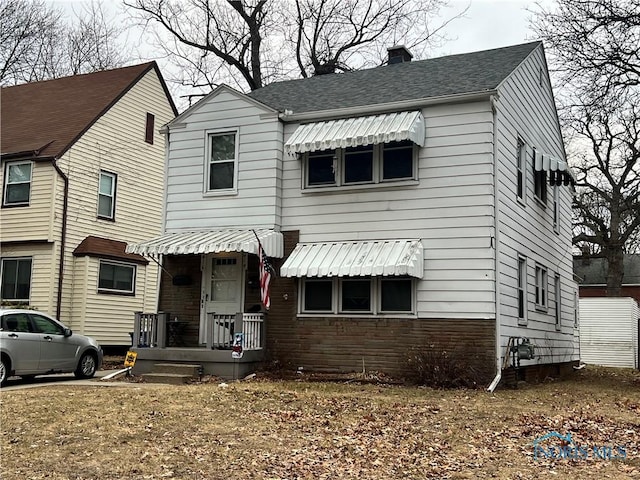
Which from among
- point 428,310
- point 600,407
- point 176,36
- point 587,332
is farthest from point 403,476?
point 176,36

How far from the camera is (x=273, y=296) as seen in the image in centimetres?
1571

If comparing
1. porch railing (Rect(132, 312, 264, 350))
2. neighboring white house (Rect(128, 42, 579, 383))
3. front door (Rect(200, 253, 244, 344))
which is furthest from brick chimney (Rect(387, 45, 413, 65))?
porch railing (Rect(132, 312, 264, 350))

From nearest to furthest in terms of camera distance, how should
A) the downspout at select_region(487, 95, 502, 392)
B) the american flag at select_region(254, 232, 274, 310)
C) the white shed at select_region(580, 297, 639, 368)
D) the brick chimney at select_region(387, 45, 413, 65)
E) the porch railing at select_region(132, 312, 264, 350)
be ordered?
the downspout at select_region(487, 95, 502, 392), the american flag at select_region(254, 232, 274, 310), the porch railing at select_region(132, 312, 264, 350), the brick chimney at select_region(387, 45, 413, 65), the white shed at select_region(580, 297, 639, 368)

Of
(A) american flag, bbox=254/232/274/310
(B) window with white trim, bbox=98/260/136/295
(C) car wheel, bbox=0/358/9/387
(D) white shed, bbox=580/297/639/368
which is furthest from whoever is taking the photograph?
(D) white shed, bbox=580/297/639/368

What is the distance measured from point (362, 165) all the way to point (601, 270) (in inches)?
1497

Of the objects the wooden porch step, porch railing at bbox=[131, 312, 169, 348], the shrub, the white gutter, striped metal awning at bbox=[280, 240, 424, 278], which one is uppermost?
the white gutter

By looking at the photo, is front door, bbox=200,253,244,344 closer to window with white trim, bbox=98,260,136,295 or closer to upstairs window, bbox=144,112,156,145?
window with white trim, bbox=98,260,136,295

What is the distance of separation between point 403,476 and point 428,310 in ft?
24.3

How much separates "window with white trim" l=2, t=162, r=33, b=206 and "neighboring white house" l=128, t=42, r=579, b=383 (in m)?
6.95

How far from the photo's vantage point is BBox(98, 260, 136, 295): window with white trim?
22594 mm

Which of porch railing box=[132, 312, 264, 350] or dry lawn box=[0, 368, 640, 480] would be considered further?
porch railing box=[132, 312, 264, 350]

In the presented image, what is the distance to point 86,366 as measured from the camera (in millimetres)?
15547

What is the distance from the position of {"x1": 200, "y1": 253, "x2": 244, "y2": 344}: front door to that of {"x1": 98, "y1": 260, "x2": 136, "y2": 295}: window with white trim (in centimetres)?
734

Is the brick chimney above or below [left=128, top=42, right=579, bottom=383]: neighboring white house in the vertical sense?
above
